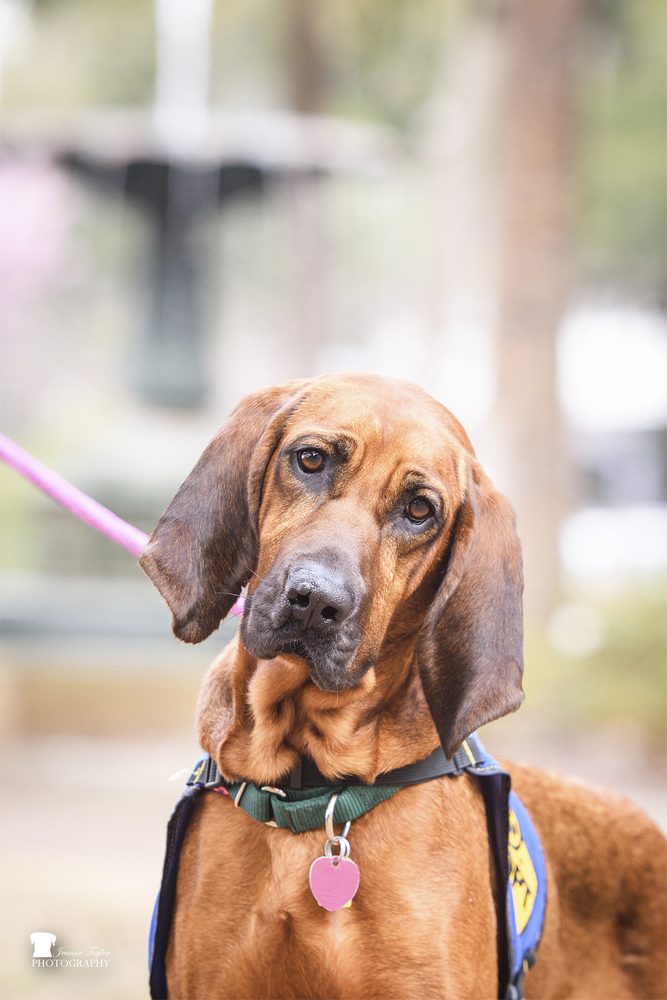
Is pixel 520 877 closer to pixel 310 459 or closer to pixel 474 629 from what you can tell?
pixel 474 629

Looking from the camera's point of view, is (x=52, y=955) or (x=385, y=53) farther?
(x=385, y=53)

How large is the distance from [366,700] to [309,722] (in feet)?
0.54

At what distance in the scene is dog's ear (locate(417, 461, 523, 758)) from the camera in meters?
2.54

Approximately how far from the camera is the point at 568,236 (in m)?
10.6

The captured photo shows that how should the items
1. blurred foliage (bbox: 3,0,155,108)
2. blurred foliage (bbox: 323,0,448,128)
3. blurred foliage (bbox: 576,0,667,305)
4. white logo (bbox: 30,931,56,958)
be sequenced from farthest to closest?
blurred foliage (bbox: 3,0,155,108)
blurred foliage (bbox: 576,0,667,305)
blurred foliage (bbox: 323,0,448,128)
white logo (bbox: 30,931,56,958)

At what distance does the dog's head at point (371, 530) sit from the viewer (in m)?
2.58

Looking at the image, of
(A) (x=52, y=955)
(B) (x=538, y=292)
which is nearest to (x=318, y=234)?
(B) (x=538, y=292)

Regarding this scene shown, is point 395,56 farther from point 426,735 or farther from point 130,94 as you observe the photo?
point 426,735

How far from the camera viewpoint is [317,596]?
237cm

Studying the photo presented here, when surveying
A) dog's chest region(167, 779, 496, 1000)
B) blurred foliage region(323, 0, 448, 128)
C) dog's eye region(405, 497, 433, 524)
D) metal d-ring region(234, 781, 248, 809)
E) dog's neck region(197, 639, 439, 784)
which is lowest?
dog's chest region(167, 779, 496, 1000)

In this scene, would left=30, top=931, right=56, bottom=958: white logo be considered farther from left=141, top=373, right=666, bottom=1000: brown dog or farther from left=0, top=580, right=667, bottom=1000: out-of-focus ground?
left=0, top=580, right=667, bottom=1000: out-of-focus ground

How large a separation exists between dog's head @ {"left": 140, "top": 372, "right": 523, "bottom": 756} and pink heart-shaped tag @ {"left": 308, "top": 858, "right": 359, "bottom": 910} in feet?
1.24

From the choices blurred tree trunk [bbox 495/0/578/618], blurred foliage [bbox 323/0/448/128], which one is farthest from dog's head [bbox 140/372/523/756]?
blurred foliage [bbox 323/0/448/128]

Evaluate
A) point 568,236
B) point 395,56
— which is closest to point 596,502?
point 395,56
